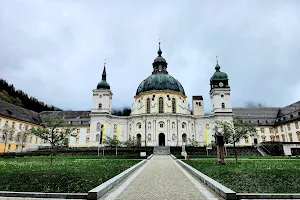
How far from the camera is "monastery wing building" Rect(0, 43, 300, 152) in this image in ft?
199

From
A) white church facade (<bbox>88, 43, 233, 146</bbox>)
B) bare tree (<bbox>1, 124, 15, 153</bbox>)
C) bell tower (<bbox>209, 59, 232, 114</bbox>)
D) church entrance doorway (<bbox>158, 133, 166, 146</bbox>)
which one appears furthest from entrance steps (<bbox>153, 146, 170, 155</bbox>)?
bare tree (<bbox>1, 124, 15, 153</bbox>)

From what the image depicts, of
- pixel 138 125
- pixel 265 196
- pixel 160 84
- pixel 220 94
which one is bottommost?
pixel 265 196

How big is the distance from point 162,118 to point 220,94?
66.7 ft

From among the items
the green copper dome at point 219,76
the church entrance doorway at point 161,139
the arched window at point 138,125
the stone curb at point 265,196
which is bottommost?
the stone curb at point 265,196

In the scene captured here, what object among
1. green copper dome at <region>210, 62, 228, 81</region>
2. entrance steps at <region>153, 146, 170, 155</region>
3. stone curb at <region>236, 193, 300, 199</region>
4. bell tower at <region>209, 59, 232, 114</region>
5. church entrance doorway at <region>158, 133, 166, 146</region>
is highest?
green copper dome at <region>210, 62, 228, 81</region>

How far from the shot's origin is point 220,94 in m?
Result: 66.3

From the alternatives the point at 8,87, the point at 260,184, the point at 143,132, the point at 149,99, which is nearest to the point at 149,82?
the point at 149,99

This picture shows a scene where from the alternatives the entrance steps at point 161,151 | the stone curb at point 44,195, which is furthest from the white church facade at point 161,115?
the stone curb at point 44,195

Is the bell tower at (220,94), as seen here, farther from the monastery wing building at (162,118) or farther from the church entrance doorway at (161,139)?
the church entrance doorway at (161,139)

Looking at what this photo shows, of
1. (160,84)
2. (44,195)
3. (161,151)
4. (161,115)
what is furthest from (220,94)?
(44,195)

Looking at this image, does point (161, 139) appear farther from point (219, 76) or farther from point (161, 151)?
point (219, 76)

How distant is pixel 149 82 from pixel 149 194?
62650 mm

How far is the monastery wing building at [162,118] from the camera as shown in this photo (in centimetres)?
6069

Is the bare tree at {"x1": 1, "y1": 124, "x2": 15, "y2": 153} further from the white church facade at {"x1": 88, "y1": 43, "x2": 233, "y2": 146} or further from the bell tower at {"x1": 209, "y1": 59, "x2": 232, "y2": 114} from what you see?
the bell tower at {"x1": 209, "y1": 59, "x2": 232, "y2": 114}
